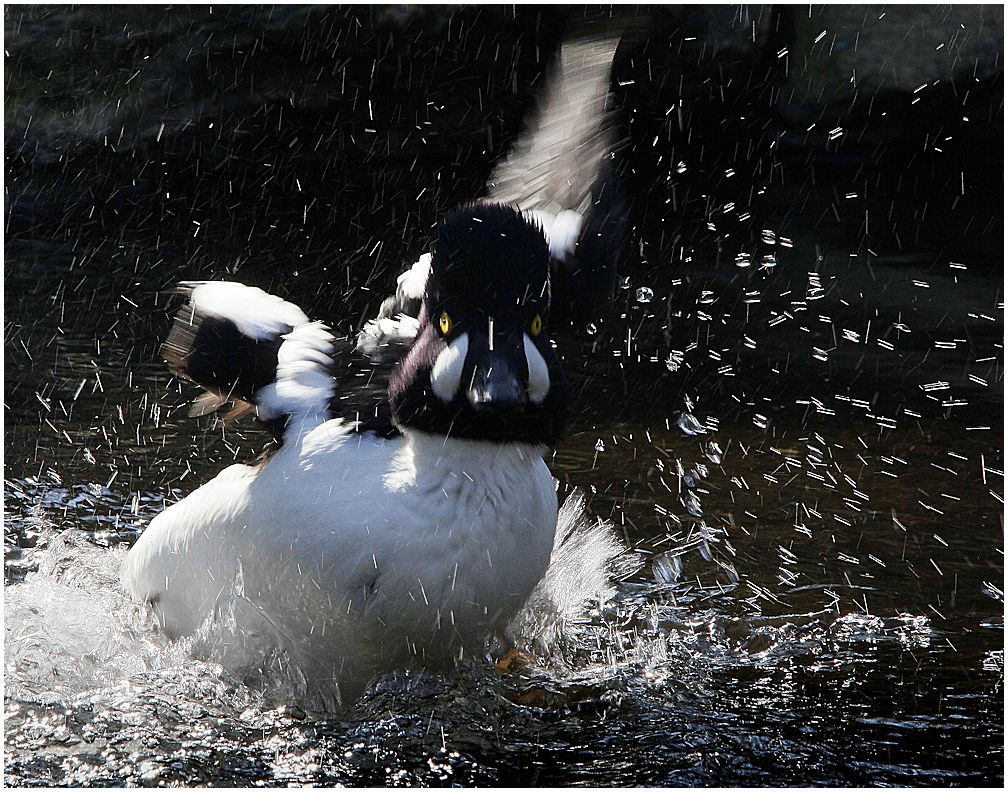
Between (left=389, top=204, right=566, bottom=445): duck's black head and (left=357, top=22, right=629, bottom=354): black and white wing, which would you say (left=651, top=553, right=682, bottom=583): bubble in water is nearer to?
(left=357, top=22, right=629, bottom=354): black and white wing

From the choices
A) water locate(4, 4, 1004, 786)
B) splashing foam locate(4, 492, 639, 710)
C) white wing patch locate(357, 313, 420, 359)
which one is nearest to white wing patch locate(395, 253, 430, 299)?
white wing patch locate(357, 313, 420, 359)

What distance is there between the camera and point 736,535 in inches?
157

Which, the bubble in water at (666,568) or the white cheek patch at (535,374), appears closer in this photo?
the white cheek patch at (535,374)

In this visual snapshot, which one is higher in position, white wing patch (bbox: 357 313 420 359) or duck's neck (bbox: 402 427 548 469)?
white wing patch (bbox: 357 313 420 359)

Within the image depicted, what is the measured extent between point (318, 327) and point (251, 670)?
0.90 metres

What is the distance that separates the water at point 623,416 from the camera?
281 cm

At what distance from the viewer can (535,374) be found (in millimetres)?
2596

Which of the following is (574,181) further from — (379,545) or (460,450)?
(379,545)

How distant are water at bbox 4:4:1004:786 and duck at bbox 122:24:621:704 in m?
0.20

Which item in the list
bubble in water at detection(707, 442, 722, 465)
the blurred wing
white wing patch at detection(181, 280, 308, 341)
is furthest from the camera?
bubble in water at detection(707, 442, 722, 465)

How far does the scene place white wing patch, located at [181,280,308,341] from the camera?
3.12 m

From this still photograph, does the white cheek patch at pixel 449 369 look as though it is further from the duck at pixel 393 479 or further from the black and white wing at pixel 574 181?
the black and white wing at pixel 574 181

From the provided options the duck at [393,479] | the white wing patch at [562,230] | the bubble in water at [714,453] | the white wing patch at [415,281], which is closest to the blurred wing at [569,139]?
the white wing patch at [562,230]

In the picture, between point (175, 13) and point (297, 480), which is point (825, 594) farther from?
point (175, 13)
